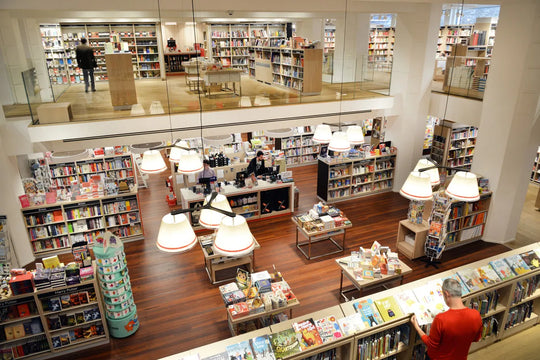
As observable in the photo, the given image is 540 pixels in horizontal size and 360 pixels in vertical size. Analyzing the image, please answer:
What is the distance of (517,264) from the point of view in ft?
16.6

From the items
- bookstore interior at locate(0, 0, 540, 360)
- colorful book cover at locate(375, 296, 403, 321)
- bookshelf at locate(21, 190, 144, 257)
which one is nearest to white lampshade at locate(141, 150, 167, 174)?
bookstore interior at locate(0, 0, 540, 360)

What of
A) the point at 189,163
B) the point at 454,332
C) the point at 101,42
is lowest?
the point at 454,332

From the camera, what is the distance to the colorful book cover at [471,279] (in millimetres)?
4645

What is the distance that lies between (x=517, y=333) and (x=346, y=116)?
20.9 ft

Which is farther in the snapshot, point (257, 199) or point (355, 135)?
point (257, 199)

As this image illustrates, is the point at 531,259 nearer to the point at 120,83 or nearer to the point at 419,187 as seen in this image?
the point at 419,187

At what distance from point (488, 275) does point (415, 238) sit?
8.54ft

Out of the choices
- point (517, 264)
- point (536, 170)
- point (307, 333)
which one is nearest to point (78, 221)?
point (307, 333)

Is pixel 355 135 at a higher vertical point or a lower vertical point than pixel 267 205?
higher

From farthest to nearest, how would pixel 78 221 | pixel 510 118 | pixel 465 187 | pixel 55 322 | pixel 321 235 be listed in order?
pixel 78 221 → pixel 321 235 → pixel 510 118 → pixel 55 322 → pixel 465 187

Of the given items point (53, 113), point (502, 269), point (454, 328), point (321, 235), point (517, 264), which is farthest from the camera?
point (321, 235)

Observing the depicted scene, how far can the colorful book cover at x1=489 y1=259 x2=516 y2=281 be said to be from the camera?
4.89m

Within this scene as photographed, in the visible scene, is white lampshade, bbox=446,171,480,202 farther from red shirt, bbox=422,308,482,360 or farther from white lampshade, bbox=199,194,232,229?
white lampshade, bbox=199,194,232,229

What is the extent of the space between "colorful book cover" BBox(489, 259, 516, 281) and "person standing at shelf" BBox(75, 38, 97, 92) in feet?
32.5
